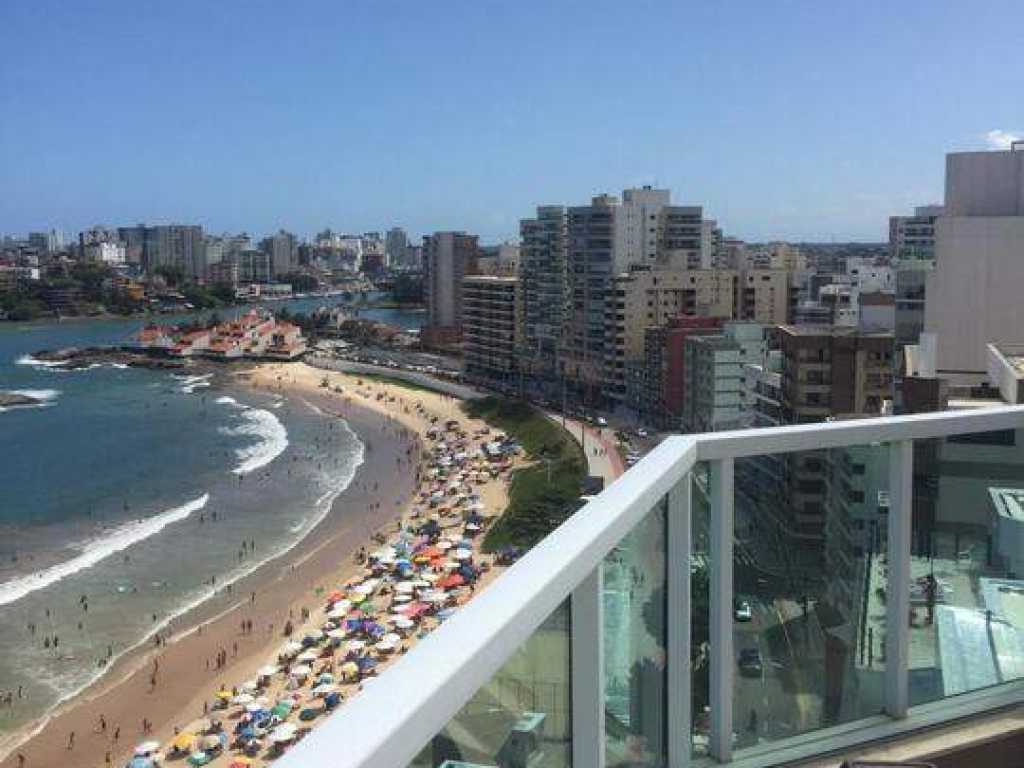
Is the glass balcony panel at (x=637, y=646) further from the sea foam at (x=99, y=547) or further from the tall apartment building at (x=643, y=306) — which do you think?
the tall apartment building at (x=643, y=306)

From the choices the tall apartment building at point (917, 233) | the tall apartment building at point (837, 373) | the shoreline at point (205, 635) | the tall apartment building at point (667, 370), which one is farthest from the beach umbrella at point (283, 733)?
the tall apartment building at point (917, 233)

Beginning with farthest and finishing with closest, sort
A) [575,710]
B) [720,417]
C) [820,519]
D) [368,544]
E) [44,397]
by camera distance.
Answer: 1. [44,397]
2. [720,417]
3. [368,544]
4. [820,519]
5. [575,710]

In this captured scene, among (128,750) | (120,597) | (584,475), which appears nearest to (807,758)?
(128,750)

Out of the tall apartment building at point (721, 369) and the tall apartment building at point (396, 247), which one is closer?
the tall apartment building at point (721, 369)

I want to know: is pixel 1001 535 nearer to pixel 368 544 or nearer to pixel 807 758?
pixel 807 758

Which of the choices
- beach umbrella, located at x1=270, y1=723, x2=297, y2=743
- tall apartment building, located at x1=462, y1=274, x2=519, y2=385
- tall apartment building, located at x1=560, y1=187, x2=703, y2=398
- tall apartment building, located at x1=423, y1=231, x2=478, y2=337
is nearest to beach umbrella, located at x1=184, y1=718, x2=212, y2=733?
beach umbrella, located at x1=270, y1=723, x2=297, y2=743
